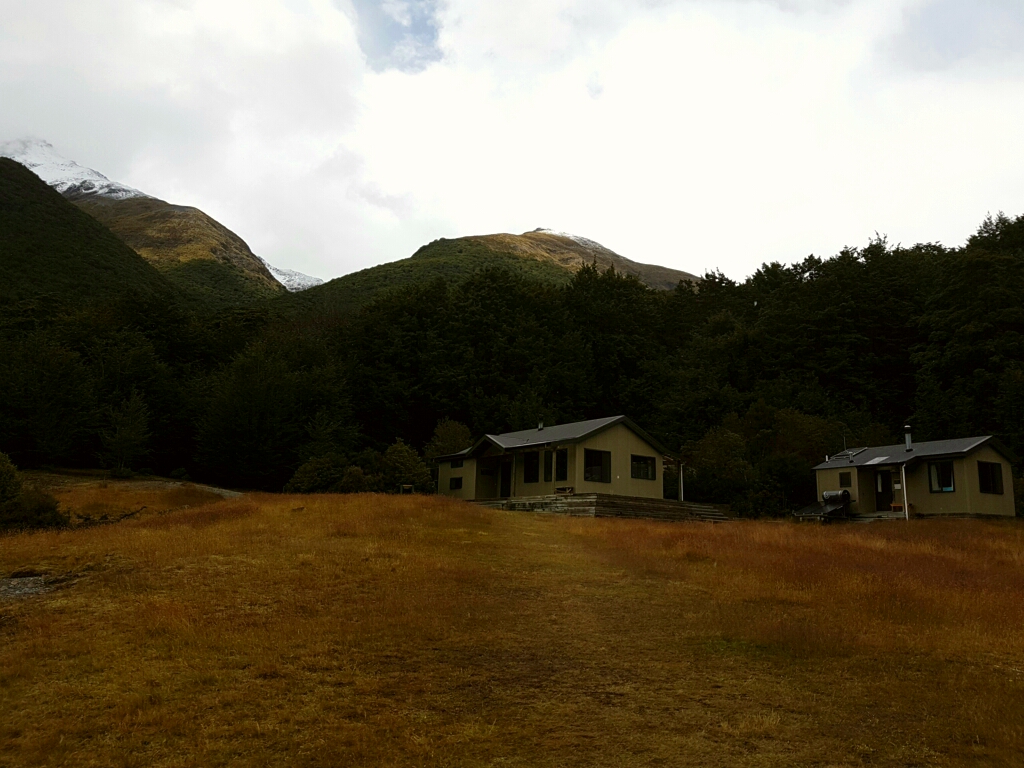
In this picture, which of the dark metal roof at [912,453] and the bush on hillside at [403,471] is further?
the bush on hillside at [403,471]

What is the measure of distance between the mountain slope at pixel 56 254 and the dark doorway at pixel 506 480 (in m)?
35.6

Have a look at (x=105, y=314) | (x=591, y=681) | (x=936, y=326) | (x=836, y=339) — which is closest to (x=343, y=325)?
(x=105, y=314)

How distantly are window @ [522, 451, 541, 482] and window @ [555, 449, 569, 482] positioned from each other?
65.5 inches

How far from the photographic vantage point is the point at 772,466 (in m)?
38.9

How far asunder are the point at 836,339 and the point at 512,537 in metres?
44.7

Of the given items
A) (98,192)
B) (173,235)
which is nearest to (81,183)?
(98,192)

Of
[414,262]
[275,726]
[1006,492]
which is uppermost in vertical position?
[414,262]

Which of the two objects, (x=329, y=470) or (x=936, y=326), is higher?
(x=936, y=326)

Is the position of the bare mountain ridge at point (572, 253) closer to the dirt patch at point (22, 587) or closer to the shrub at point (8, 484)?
the shrub at point (8, 484)

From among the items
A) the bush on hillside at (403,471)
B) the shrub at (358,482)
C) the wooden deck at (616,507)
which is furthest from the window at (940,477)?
the shrub at (358,482)

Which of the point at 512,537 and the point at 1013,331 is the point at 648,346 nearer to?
the point at 1013,331

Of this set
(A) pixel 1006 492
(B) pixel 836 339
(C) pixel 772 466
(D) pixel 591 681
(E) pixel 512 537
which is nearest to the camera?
(D) pixel 591 681

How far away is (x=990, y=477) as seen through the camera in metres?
32.8

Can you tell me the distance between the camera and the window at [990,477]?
32.4m
